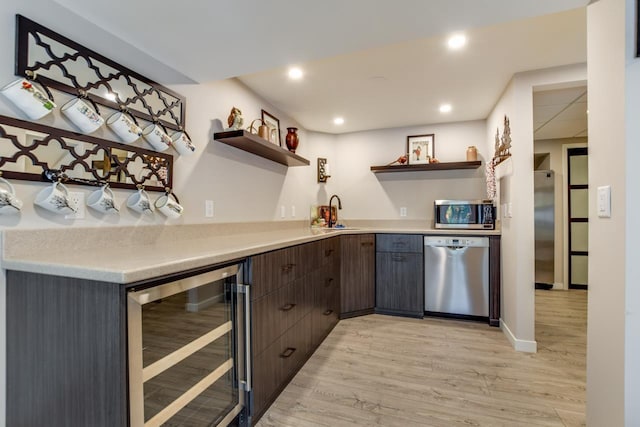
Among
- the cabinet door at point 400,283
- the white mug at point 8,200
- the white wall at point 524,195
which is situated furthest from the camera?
the cabinet door at point 400,283

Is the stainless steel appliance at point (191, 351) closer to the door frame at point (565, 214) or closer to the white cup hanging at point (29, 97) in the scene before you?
the white cup hanging at point (29, 97)

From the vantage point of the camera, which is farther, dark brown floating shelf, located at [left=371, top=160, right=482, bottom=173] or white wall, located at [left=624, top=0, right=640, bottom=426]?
dark brown floating shelf, located at [left=371, top=160, right=482, bottom=173]

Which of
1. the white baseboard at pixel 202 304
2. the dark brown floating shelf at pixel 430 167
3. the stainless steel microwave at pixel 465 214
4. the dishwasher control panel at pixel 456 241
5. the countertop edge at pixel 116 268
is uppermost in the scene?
the dark brown floating shelf at pixel 430 167

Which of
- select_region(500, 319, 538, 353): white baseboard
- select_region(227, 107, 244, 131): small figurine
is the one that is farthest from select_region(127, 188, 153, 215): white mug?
select_region(500, 319, 538, 353): white baseboard

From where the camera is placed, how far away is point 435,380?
193 centimetres

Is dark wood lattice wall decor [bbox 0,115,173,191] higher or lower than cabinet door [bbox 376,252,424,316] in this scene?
higher

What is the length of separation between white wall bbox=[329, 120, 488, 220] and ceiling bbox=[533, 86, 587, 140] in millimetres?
629

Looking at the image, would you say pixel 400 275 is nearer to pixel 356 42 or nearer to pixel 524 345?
pixel 524 345

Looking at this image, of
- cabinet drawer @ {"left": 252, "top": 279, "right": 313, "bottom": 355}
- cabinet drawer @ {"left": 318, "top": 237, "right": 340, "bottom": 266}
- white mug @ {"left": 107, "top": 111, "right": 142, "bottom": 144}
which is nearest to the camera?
white mug @ {"left": 107, "top": 111, "right": 142, "bottom": 144}

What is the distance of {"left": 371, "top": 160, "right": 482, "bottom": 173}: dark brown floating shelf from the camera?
3.29 m

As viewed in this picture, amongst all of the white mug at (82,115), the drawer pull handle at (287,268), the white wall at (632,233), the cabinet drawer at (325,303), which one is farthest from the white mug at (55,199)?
the white wall at (632,233)

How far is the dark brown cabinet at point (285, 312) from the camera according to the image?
1539 mm

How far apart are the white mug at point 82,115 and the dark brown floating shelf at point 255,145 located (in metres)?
0.88

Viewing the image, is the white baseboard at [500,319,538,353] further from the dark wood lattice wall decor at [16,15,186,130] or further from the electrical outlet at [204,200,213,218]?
the dark wood lattice wall decor at [16,15,186,130]
